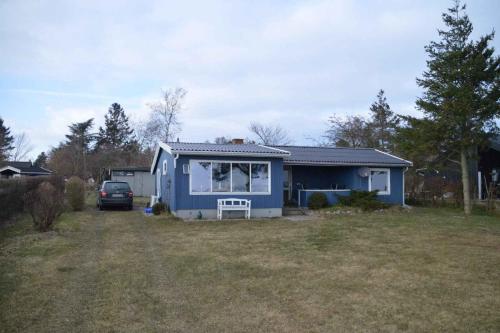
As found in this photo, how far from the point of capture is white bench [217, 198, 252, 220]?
50.7ft

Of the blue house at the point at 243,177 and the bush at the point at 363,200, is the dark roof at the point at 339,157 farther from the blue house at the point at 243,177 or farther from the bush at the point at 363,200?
the bush at the point at 363,200

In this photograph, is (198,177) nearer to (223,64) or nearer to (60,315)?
(223,64)

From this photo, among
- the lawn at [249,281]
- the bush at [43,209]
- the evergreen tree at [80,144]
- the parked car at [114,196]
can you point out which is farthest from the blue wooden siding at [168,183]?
the evergreen tree at [80,144]

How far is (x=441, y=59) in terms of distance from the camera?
58.3ft

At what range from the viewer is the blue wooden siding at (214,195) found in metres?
15.3

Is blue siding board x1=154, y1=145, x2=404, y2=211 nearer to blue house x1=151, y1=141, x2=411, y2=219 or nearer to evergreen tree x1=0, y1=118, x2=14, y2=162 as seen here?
blue house x1=151, y1=141, x2=411, y2=219

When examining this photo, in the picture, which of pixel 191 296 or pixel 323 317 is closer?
pixel 323 317

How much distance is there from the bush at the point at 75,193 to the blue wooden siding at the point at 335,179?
9.88 m

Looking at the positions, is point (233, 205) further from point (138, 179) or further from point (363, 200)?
point (138, 179)

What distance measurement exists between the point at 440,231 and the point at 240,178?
727 cm

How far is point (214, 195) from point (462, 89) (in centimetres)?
1111

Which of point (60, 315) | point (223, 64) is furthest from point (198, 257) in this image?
point (223, 64)

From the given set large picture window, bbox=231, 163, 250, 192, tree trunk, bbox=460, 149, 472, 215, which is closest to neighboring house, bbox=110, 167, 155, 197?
large picture window, bbox=231, 163, 250, 192

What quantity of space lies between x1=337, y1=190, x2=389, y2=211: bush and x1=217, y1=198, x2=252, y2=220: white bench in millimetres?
4912
